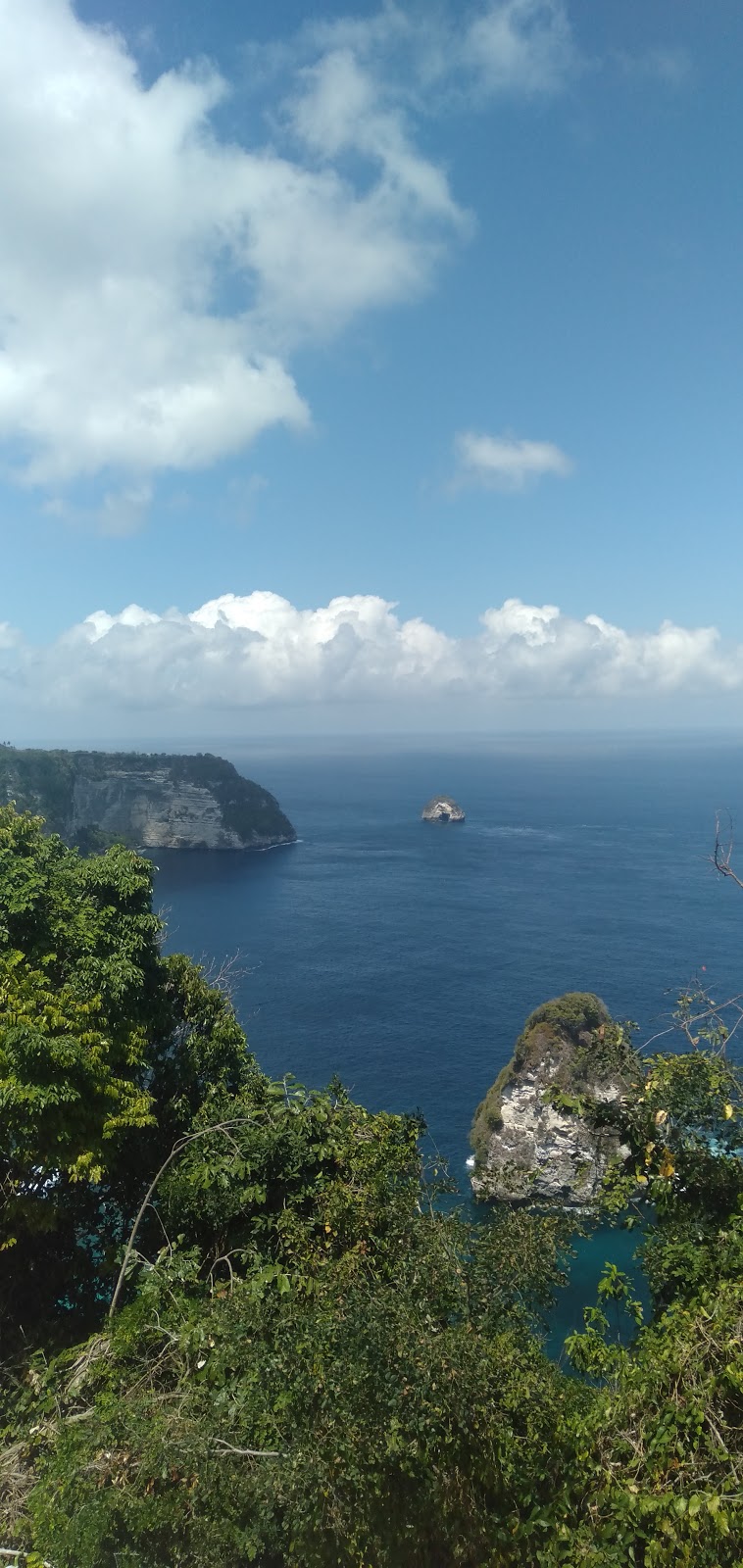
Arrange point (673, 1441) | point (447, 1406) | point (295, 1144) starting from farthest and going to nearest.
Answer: point (295, 1144) < point (447, 1406) < point (673, 1441)

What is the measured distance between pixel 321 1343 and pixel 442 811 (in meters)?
121

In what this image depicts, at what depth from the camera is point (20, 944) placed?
468 inches

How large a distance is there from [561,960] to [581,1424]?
175ft

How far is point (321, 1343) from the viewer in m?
6.15

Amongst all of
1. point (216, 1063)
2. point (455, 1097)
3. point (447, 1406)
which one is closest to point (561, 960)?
point (455, 1097)

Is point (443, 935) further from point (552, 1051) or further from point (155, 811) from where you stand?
point (155, 811)

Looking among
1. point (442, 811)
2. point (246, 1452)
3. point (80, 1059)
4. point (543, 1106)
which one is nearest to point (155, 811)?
point (442, 811)

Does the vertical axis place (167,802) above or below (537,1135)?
above

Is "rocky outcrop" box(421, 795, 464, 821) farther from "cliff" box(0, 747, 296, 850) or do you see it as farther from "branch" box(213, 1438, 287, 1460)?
"branch" box(213, 1438, 287, 1460)

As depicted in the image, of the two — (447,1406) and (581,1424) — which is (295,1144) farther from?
(581,1424)

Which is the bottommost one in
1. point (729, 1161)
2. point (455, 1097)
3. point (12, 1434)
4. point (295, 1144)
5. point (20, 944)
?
point (455, 1097)

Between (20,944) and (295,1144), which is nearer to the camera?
(295,1144)

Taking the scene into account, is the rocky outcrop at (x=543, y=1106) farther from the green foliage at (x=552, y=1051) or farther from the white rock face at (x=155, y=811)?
the white rock face at (x=155, y=811)

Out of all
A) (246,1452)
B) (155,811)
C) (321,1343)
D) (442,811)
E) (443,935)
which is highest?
(321,1343)
